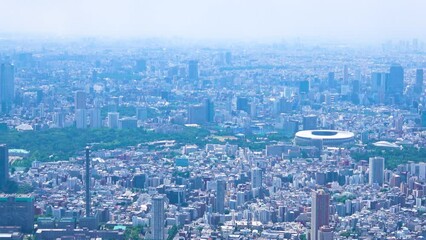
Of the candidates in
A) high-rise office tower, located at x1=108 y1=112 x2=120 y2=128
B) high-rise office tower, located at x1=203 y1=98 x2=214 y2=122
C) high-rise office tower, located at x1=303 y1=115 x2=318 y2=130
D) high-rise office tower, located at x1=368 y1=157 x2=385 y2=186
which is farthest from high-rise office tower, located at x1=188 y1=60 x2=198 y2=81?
high-rise office tower, located at x1=368 y1=157 x2=385 y2=186

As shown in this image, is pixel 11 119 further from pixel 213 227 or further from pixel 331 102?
pixel 213 227

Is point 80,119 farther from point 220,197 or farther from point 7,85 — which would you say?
point 220,197

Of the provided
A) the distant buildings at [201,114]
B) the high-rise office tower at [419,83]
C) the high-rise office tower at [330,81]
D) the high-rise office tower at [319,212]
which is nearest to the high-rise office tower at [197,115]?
the distant buildings at [201,114]

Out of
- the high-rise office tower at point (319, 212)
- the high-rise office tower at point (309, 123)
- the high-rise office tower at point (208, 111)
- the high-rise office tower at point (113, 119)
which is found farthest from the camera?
the high-rise office tower at point (208, 111)

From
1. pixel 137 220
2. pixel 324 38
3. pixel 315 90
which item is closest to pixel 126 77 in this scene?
pixel 315 90

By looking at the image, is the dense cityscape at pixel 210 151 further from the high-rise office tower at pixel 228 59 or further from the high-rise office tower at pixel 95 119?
the high-rise office tower at pixel 228 59

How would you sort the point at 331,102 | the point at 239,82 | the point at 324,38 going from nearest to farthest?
the point at 331,102, the point at 239,82, the point at 324,38

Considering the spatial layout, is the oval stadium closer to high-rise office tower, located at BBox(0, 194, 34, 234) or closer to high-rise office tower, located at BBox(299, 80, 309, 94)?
high-rise office tower, located at BBox(299, 80, 309, 94)
